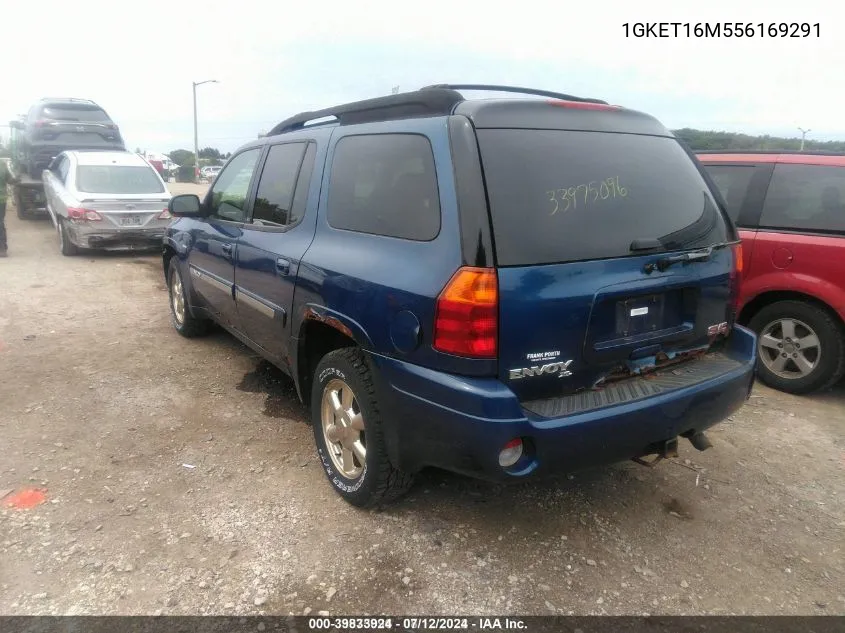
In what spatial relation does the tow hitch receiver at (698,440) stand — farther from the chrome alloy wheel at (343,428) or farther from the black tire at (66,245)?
the black tire at (66,245)

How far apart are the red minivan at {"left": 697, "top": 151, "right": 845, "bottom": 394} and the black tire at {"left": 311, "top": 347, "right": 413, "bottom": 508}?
132 inches

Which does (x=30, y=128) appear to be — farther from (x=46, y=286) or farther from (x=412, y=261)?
(x=412, y=261)

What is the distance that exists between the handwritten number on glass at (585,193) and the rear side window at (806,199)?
9.01 feet

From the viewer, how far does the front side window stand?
435cm

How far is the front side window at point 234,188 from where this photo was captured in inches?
171

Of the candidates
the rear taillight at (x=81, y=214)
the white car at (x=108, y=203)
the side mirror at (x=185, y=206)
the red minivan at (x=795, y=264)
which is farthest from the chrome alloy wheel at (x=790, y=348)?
the rear taillight at (x=81, y=214)

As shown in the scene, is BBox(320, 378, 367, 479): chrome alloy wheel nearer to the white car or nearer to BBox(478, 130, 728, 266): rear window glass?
BBox(478, 130, 728, 266): rear window glass

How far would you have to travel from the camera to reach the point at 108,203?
995 centimetres

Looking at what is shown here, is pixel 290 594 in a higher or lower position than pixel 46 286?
lower

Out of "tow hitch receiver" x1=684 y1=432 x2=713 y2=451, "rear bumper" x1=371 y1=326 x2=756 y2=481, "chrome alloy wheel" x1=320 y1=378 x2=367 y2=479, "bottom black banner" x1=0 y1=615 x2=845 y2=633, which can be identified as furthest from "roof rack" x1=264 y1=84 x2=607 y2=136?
"bottom black banner" x1=0 y1=615 x2=845 y2=633

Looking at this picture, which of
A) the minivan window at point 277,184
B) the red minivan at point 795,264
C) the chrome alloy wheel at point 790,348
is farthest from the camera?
the chrome alloy wheel at point 790,348

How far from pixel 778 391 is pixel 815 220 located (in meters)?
1.31

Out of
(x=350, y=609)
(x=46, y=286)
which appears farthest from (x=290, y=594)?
(x=46, y=286)

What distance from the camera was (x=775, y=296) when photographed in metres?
4.81
